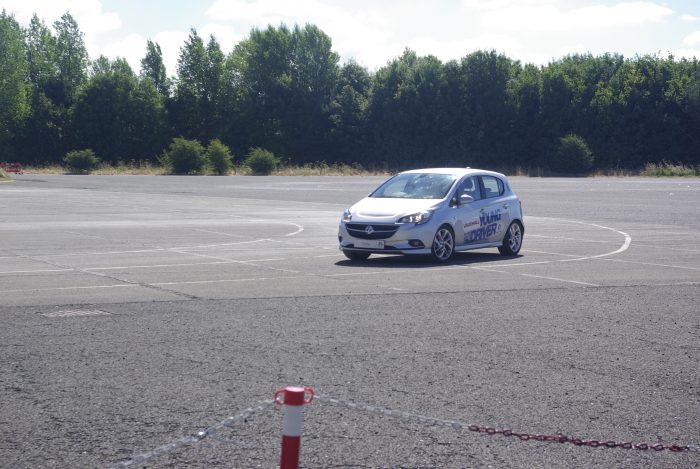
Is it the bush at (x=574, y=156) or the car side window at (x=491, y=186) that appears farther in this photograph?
the bush at (x=574, y=156)

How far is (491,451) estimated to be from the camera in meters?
5.61

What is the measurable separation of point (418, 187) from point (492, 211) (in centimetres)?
155

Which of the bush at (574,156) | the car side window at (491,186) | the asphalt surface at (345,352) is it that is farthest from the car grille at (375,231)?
the bush at (574,156)

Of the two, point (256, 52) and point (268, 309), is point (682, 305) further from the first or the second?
point (256, 52)

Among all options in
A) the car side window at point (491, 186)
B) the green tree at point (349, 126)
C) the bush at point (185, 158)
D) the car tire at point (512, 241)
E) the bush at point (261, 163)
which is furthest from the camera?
the green tree at point (349, 126)

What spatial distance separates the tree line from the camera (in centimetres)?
8144

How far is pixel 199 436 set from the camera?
227 inches

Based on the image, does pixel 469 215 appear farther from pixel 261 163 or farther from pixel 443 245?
pixel 261 163

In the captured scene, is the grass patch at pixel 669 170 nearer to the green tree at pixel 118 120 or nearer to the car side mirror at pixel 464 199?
the green tree at pixel 118 120

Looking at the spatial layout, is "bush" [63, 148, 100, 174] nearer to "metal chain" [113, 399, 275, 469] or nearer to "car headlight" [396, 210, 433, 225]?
"car headlight" [396, 210, 433, 225]

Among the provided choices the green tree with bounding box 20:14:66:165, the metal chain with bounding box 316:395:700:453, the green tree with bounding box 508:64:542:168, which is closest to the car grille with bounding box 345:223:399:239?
the metal chain with bounding box 316:395:700:453

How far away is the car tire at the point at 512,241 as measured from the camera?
1848 cm

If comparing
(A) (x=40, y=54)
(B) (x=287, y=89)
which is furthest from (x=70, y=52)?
(B) (x=287, y=89)

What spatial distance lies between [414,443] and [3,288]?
8.35m
